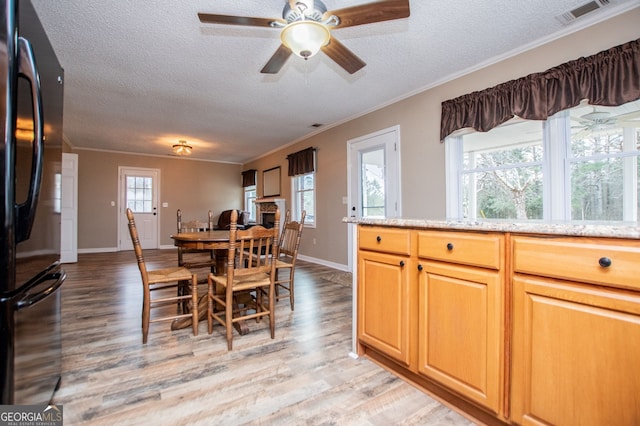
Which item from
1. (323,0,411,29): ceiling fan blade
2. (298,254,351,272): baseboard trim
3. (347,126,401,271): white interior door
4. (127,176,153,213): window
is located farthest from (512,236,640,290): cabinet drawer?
(127,176,153,213): window

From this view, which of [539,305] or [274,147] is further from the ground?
[274,147]

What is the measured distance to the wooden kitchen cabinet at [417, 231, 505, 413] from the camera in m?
1.26

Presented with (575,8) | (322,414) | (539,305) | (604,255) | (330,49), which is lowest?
(322,414)

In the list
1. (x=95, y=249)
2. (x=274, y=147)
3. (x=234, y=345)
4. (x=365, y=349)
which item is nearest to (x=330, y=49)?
(x=365, y=349)

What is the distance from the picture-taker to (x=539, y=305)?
1.13 m

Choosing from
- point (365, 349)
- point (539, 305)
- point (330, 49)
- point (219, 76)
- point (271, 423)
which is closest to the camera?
point (539, 305)

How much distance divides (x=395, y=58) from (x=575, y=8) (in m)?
1.34

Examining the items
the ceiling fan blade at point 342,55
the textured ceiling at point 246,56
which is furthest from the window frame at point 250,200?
the ceiling fan blade at point 342,55

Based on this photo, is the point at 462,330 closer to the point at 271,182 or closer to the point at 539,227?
the point at 539,227

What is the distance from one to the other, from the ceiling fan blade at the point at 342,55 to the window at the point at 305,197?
3.36m

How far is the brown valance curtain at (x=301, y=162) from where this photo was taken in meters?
5.56

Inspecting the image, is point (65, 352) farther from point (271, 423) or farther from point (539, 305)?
point (539, 305)

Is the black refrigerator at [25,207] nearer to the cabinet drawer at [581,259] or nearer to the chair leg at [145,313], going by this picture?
the chair leg at [145,313]

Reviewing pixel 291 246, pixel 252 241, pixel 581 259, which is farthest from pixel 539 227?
pixel 291 246
